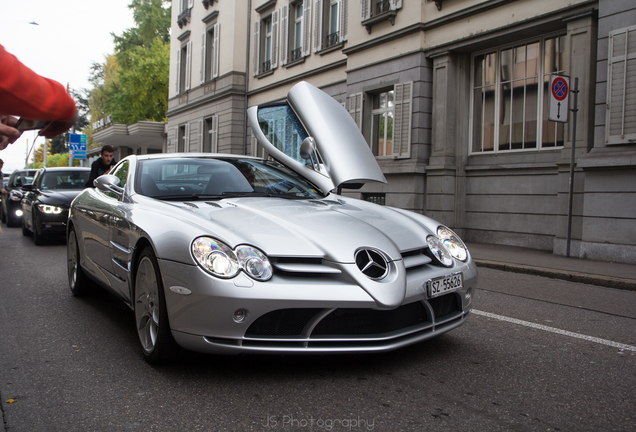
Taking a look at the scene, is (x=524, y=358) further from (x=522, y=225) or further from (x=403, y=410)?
(x=522, y=225)

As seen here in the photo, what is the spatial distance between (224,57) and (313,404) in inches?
930

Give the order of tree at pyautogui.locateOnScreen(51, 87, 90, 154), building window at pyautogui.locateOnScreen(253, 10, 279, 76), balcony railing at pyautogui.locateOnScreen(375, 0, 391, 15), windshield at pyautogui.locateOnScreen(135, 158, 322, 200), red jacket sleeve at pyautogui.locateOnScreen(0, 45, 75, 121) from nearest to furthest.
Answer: red jacket sleeve at pyautogui.locateOnScreen(0, 45, 75, 121), windshield at pyautogui.locateOnScreen(135, 158, 322, 200), balcony railing at pyautogui.locateOnScreen(375, 0, 391, 15), building window at pyautogui.locateOnScreen(253, 10, 279, 76), tree at pyautogui.locateOnScreen(51, 87, 90, 154)

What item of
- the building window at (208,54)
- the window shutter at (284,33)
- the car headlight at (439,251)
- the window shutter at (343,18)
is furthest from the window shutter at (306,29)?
the car headlight at (439,251)

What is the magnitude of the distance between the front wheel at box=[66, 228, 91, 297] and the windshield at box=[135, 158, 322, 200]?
144cm

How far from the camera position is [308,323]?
3033 mm

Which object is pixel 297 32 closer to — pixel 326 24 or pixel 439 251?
pixel 326 24

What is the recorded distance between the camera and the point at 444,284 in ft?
11.2

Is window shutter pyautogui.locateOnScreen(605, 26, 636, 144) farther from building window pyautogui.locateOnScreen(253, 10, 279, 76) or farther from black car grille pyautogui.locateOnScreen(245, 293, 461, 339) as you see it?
building window pyautogui.locateOnScreen(253, 10, 279, 76)

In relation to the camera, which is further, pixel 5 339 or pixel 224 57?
pixel 224 57

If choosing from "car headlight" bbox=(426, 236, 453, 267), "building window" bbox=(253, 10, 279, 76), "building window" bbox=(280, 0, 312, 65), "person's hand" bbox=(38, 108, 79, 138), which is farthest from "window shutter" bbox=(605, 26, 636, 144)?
"building window" bbox=(253, 10, 279, 76)

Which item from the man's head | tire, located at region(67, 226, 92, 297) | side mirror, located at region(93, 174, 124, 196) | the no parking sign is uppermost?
the no parking sign

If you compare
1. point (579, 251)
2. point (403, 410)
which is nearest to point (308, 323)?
point (403, 410)

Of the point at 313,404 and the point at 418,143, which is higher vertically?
the point at 418,143

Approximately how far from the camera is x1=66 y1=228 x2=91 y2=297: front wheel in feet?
17.8
